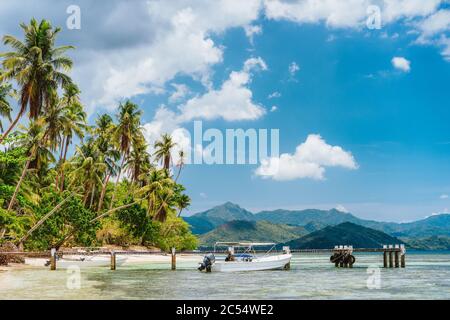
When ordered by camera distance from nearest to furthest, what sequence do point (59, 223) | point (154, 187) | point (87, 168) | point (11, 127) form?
point (11, 127)
point (59, 223)
point (87, 168)
point (154, 187)

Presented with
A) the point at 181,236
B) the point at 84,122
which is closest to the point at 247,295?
the point at 84,122

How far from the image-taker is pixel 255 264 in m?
42.2

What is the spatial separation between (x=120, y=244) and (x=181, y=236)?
51.9ft

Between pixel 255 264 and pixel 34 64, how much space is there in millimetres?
24008

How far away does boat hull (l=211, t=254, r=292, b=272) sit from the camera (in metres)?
40.4

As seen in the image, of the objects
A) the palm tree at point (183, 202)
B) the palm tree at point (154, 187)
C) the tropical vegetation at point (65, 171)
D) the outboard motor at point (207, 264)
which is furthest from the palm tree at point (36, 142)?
the palm tree at point (183, 202)

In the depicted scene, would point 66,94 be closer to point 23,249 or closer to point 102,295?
point 23,249

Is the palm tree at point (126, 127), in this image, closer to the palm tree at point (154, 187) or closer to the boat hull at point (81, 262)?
the palm tree at point (154, 187)

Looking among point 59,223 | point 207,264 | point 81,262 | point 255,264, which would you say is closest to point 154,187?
point 59,223

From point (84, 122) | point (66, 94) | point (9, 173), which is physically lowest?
point (9, 173)

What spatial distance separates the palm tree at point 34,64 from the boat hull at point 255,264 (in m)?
19.4

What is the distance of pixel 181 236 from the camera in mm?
84062

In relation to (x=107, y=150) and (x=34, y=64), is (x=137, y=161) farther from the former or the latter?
(x=34, y=64)
